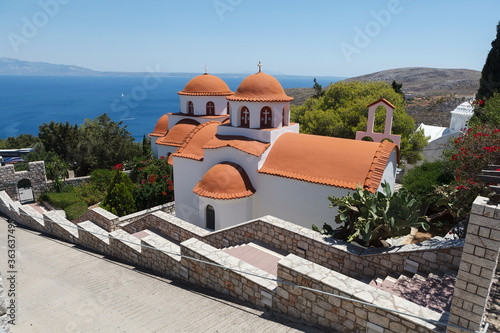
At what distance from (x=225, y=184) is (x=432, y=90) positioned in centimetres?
8344

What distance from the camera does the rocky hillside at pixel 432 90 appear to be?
43.8 meters

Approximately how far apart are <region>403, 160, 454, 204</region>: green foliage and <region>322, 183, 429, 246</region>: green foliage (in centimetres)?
478

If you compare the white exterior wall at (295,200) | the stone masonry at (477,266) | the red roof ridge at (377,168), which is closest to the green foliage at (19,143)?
the white exterior wall at (295,200)

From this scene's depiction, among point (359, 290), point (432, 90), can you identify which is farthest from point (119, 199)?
point (432, 90)

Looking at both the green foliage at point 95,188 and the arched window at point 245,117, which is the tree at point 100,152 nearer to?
the green foliage at point 95,188

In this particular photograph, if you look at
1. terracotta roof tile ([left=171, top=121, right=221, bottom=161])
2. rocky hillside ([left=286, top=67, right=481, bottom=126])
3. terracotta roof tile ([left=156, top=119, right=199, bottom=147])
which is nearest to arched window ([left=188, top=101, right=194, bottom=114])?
terracotta roof tile ([left=156, top=119, right=199, bottom=147])

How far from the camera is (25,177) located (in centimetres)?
1802

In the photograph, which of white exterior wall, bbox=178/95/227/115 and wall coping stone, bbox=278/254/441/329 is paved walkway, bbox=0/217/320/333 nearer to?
wall coping stone, bbox=278/254/441/329

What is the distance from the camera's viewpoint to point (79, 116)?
343ft

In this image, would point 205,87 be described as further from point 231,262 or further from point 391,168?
point 231,262

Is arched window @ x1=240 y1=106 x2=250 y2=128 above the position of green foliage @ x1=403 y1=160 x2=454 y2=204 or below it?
A: above

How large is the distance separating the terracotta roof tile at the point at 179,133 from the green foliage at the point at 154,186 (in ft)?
6.83

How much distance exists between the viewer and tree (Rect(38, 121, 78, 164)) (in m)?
26.4

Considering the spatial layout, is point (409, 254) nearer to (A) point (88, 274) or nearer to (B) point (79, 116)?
(A) point (88, 274)
